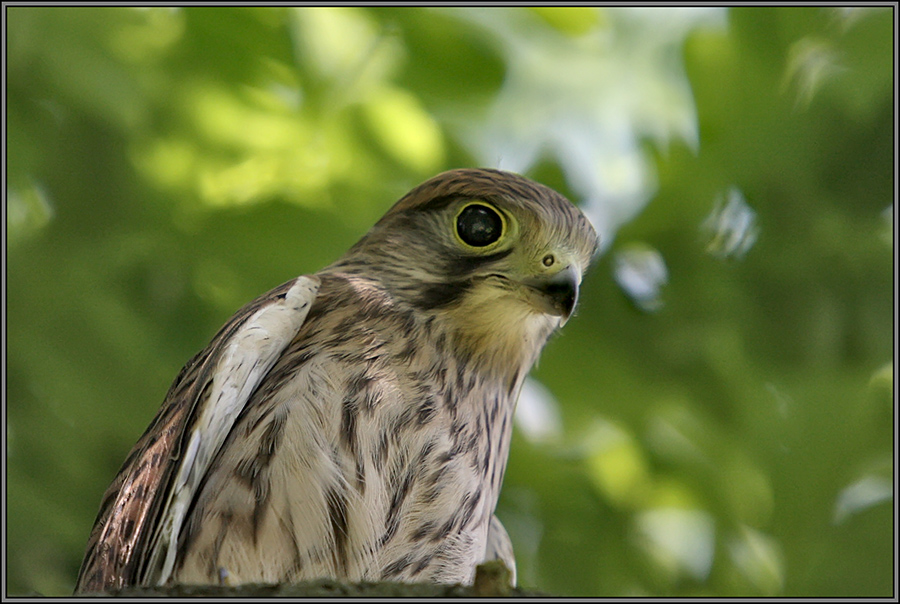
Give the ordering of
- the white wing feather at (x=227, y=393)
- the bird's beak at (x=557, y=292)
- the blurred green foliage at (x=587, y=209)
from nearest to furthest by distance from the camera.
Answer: the white wing feather at (x=227, y=393) → the bird's beak at (x=557, y=292) → the blurred green foliage at (x=587, y=209)

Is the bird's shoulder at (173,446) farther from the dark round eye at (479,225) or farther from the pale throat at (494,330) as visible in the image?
the dark round eye at (479,225)

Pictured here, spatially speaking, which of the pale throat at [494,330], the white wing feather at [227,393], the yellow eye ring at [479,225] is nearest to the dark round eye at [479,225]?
the yellow eye ring at [479,225]

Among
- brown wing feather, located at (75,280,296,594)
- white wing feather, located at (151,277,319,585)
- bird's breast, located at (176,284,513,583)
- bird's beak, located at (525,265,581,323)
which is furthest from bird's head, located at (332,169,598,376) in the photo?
brown wing feather, located at (75,280,296,594)

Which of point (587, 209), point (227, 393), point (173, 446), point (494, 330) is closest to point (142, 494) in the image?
point (173, 446)

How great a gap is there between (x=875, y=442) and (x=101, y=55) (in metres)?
3.26

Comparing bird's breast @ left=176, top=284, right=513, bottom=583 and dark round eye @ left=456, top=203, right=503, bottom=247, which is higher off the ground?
dark round eye @ left=456, top=203, right=503, bottom=247

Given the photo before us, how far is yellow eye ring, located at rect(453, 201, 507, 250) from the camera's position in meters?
2.78

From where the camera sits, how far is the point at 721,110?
12.1 ft

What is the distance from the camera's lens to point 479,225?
9.25ft

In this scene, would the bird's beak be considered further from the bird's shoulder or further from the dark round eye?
the bird's shoulder

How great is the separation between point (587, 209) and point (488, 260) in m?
1.08

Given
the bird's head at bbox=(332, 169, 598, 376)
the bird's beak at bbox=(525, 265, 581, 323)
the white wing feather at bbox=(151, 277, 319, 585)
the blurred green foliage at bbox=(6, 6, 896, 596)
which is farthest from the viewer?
the blurred green foliage at bbox=(6, 6, 896, 596)

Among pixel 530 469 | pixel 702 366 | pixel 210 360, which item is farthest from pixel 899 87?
pixel 210 360

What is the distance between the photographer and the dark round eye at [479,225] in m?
2.79
